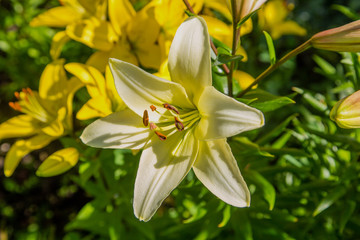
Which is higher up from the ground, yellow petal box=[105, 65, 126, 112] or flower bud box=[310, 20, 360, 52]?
flower bud box=[310, 20, 360, 52]

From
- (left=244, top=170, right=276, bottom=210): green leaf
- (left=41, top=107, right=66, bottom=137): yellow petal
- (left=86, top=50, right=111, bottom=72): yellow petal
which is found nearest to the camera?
(left=244, top=170, right=276, bottom=210): green leaf

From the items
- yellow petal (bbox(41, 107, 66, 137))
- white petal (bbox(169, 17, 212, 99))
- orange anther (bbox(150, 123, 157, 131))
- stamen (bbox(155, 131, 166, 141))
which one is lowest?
yellow petal (bbox(41, 107, 66, 137))

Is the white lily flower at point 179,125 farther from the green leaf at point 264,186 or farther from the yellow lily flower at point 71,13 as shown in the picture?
the yellow lily flower at point 71,13

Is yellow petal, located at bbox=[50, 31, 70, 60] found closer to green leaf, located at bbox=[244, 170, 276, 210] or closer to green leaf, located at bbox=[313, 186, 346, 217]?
green leaf, located at bbox=[244, 170, 276, 210]

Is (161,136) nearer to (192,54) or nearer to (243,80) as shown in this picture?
(192,54)

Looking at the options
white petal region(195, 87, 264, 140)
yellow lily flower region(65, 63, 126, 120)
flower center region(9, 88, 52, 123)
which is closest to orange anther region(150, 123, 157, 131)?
white petal region(195, 87, 264, 140)

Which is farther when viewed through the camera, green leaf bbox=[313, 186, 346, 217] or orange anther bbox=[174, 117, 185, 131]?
green leaf bbox=[313, 186, 346, 217]

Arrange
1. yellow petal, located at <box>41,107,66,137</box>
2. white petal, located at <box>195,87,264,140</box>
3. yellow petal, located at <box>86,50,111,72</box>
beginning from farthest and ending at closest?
yellow petal, located at <box>86,50,111,72</box>, yellow petal, located at <box>41,107,66,137</box>, white petal, located at <box>195,87,264,140</box>

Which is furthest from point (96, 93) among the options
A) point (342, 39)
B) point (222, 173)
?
point (342, 39)

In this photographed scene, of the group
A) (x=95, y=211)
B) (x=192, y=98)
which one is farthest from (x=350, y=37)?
(x=95, y=211)
